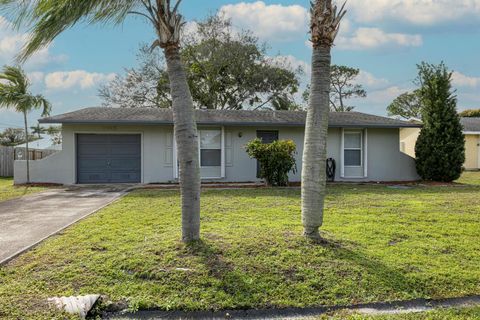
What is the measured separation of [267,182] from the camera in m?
13.5

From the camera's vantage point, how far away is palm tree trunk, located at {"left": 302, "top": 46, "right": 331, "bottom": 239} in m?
4.78

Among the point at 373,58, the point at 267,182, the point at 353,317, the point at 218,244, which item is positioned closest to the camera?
the point at 353,317

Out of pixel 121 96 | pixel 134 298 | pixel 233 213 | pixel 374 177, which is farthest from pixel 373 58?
pixel 121 96

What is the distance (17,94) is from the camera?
1457 centimetres

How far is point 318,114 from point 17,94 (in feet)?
45.7

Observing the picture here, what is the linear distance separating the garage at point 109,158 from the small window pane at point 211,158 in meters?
2.57

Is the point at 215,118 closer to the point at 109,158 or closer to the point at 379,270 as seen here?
the point at 109,158

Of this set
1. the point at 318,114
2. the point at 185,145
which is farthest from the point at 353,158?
the point at 185,145

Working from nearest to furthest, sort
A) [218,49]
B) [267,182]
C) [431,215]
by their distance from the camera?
1. [431,215]
2. [267,182]
3. [218,49]

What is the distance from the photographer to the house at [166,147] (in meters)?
14.7

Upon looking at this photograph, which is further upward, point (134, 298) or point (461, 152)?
point (461, 152)

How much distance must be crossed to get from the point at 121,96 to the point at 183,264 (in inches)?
1032

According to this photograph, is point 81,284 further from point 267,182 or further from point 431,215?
point 267,182

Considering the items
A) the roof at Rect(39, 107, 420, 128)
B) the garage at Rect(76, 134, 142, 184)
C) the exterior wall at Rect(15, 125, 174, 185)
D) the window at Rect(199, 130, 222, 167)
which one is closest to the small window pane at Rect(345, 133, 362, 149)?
the roof at Rect(39, 107, 420, 128)
